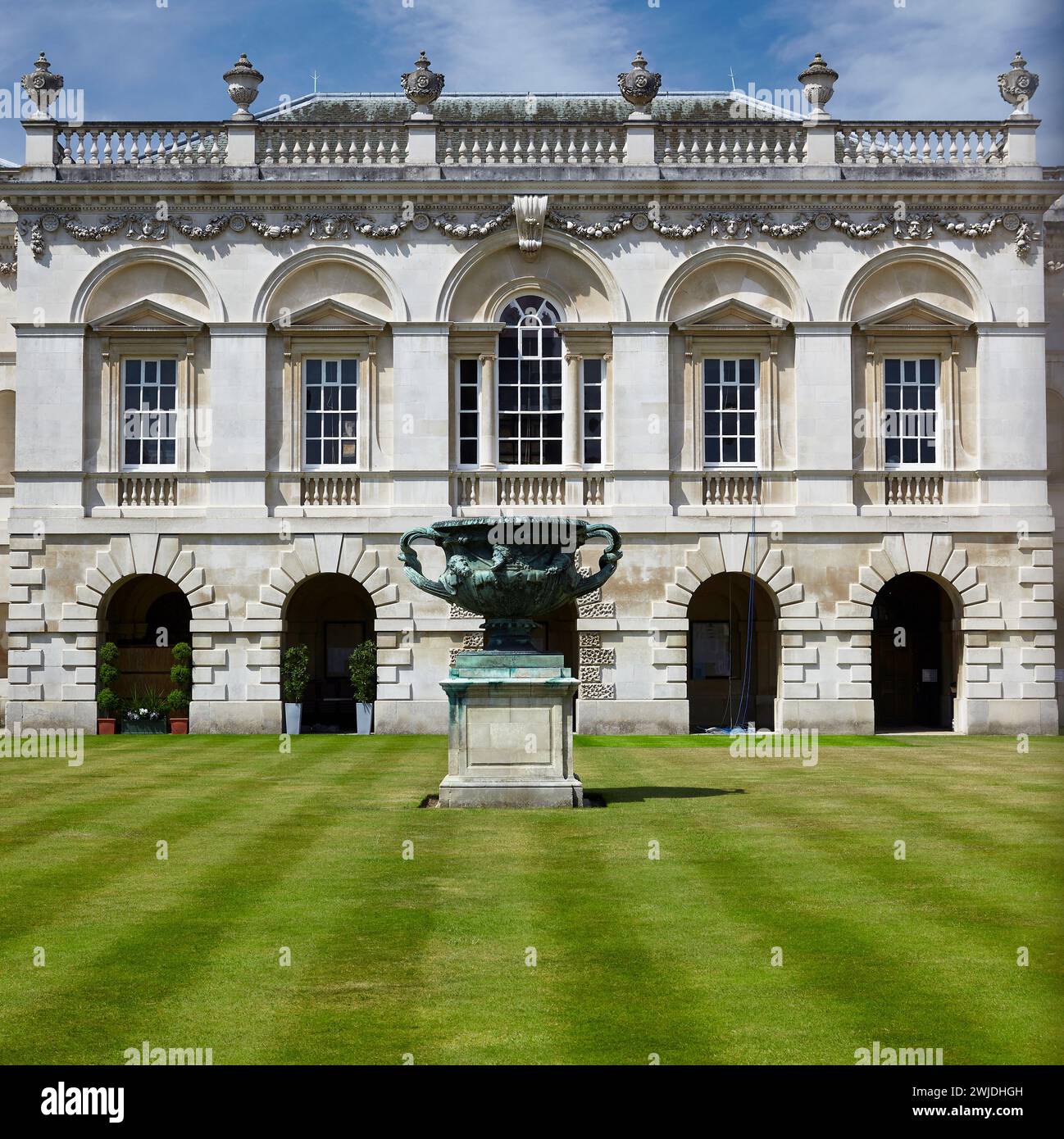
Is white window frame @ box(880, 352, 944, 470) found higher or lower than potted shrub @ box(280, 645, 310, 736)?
higher

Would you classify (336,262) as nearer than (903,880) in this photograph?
No

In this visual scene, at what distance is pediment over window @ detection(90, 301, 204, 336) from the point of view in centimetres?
3325

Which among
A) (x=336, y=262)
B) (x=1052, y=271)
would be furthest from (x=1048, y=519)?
(x=336, y=262)

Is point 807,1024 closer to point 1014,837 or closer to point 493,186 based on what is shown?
point 1014,837

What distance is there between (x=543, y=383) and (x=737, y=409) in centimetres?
430

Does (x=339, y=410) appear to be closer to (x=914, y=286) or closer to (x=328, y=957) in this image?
(x=914, y=286)

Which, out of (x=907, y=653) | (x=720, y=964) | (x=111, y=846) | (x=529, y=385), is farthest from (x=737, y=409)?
(x=720, y=964)

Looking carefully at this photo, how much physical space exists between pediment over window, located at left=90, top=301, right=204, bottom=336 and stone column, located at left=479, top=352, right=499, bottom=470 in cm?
624

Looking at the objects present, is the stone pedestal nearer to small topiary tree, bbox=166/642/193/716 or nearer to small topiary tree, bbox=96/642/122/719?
small topiary tree, bbox=166/642/193/716

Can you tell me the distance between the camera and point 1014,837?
50.7 ft

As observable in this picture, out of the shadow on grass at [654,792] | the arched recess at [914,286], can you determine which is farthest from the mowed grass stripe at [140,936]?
the arched recess at [914,286]

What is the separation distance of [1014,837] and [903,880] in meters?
3.03

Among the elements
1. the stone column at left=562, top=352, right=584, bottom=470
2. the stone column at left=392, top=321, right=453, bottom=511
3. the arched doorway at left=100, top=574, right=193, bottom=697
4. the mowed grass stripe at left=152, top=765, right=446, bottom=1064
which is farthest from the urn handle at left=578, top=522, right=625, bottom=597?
the arched doorway at left=100, top=574, right=193, bottom=697

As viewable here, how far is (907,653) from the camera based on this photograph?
36.7 meters
